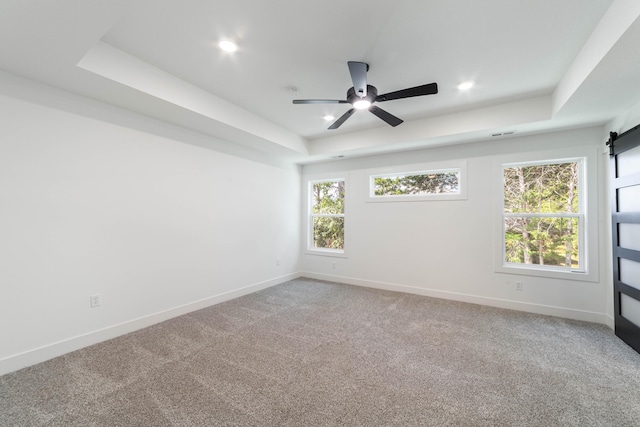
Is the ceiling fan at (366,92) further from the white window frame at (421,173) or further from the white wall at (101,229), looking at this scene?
the white wall at (101,229)

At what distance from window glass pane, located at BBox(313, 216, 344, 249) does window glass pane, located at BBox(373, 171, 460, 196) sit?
1.02 metres

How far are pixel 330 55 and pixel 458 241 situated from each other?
326 cm

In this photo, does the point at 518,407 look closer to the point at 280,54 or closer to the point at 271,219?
the point at 280,54

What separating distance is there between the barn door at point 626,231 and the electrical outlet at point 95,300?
5279 mm

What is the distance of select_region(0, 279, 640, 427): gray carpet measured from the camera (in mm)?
1744

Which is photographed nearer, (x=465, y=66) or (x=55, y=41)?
(x=55, y=41)

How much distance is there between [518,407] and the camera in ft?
5.97

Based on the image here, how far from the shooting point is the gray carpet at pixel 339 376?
174cm

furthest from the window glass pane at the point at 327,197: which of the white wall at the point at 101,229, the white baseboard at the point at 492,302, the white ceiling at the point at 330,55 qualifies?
the white ceiling at the point at 330,55

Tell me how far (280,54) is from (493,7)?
1.62 m

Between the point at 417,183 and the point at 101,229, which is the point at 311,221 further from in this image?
the point at 101,229

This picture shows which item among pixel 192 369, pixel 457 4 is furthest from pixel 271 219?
pixel 457 4

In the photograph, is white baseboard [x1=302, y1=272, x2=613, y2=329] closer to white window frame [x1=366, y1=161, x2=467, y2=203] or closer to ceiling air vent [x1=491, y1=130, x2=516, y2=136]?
white window frame [x1=366, y1=161, x2=467, y2=203]

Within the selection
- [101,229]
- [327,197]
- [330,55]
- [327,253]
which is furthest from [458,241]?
[101,229]
